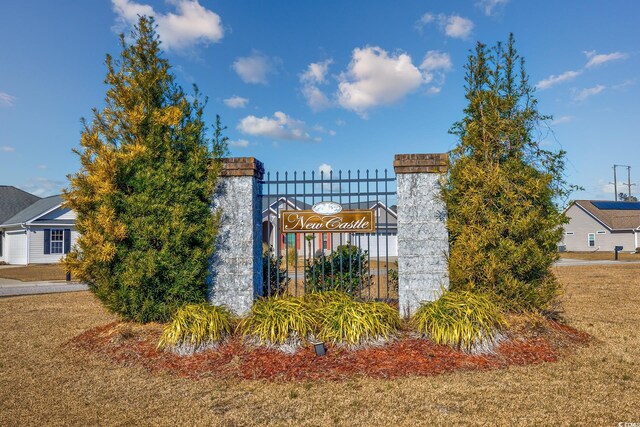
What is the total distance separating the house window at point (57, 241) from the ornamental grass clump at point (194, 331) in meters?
26.3

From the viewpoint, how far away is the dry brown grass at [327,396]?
4.31m

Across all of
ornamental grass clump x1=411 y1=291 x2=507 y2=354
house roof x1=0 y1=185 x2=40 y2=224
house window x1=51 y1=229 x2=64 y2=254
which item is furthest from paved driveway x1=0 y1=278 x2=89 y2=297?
house roof x1=0 y1=185 x2=40 y2=224

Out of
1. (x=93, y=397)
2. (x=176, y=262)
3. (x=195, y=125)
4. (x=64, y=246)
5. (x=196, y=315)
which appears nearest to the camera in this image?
(x=93, y=397)

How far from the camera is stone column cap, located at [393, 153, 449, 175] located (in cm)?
748

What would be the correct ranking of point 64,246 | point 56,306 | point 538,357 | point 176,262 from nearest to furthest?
point 538,357 < point 176,262 < point 56,306 < point 64,246

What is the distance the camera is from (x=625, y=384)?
5160 mm

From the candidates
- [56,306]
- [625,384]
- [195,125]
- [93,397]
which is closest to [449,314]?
[625,384]

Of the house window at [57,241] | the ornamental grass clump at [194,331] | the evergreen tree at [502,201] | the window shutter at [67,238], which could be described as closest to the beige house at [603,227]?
the evergreen tree at [502,201]

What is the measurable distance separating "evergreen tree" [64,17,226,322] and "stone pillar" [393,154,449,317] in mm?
3385

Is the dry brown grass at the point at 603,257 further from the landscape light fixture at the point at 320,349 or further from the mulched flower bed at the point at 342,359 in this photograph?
the landscape light fixture at the point at 320,349

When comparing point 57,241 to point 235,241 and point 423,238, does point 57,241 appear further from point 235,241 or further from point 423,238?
point 423,238

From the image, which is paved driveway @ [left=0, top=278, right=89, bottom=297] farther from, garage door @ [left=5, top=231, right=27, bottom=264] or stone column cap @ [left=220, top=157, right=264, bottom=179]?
garage door @ [left=5, top=231, right=27, bottom=264]

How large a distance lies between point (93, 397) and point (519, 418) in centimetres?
466

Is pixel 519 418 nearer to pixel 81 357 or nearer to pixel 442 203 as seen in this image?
pixel 442 203
